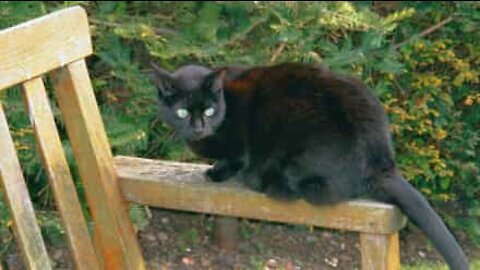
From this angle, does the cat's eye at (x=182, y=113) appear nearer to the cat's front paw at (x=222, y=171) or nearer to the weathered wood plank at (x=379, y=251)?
the cat's front paw at (x=222, y=171)

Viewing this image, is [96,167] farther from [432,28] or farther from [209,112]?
[432,28]

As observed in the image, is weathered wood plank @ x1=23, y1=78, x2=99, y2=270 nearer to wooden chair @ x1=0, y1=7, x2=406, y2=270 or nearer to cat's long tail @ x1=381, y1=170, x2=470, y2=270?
wooden chair @ x1=0, y1=7, x2=406, y2=270

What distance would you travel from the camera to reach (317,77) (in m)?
2.50

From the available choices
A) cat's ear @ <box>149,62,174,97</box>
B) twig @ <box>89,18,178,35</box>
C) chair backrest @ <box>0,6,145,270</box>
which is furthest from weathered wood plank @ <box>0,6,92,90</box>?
twig @ <box>89,18,178,35</box>

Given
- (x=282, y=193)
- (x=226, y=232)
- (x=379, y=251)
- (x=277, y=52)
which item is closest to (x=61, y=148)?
(x=282, y=193)

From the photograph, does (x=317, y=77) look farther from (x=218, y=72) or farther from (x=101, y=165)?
(x=101, y=165)

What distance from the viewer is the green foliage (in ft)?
11.7

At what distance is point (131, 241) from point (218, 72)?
51 centimetres

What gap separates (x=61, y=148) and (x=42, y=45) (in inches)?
10.6

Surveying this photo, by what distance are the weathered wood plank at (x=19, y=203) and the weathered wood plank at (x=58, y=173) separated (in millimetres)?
127

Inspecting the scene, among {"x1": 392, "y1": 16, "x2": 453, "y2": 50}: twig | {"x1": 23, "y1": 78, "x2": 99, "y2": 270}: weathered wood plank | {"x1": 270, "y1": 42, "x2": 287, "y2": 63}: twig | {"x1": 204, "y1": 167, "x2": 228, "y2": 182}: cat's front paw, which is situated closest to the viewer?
{"x1": 23, "y1": 78, "x2": 99, "y2": 270}: weathered wood plank

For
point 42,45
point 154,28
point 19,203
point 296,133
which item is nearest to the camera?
point 19,203

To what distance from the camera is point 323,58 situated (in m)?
3.74

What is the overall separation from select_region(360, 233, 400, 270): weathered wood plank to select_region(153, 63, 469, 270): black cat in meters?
0.09
